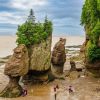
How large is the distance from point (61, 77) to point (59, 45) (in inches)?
285

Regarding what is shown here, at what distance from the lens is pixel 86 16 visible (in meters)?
74.0

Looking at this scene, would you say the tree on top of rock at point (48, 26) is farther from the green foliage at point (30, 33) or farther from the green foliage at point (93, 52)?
the green foliage at point (93, 52)

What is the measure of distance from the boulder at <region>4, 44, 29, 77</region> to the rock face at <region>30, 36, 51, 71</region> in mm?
3178

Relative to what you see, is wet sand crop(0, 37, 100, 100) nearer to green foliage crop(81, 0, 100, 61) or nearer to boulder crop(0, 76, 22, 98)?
boulder crop(0, 76, 22, 98)

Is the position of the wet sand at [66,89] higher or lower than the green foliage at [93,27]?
lower

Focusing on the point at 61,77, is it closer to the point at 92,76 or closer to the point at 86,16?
the point at 92,76

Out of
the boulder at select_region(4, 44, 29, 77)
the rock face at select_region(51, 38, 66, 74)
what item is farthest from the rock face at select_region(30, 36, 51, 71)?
the rock face at select_region(51, 38, 66, 74)

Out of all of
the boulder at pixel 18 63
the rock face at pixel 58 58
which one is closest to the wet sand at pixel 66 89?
the boulder at pixel 18 63

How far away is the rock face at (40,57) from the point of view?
63.2 metres

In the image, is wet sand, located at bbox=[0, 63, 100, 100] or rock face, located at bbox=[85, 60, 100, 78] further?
rock face, located at bbox=[85, 60, 100, 78]

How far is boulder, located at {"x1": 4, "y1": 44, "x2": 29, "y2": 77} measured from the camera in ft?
184

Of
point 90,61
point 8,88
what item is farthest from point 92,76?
point 8,88

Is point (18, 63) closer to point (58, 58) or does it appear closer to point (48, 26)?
point (48, 26)

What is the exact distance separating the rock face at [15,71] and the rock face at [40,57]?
15.0ft
